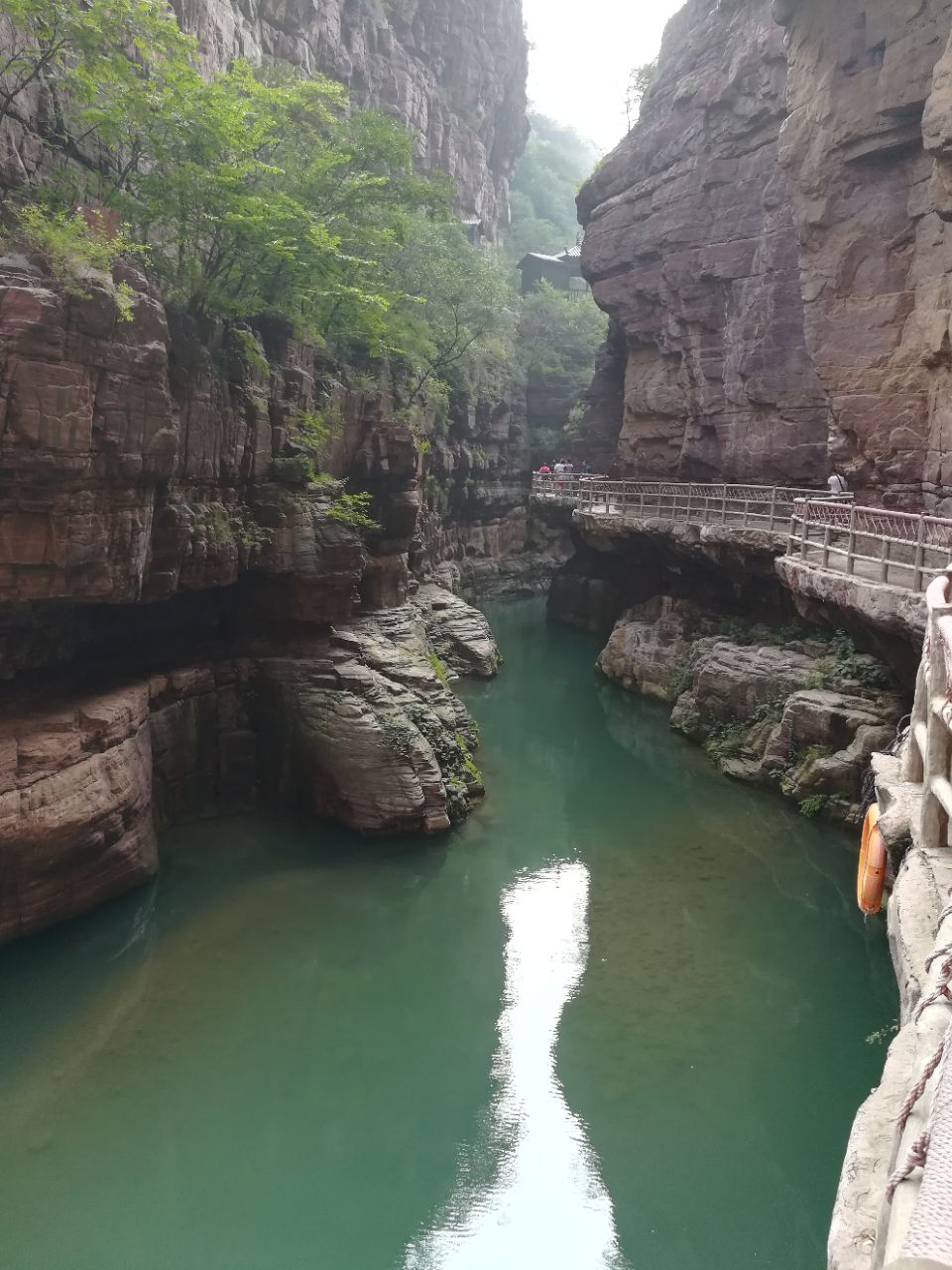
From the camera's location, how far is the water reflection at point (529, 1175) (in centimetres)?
691

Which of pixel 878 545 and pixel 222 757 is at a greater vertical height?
pixel 878 545

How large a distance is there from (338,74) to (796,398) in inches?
713

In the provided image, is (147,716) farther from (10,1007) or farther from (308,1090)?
(308,1090)

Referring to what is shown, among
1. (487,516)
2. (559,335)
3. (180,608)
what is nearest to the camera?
(180,608)

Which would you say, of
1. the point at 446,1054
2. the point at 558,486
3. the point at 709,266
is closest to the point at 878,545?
the point at 446,1054

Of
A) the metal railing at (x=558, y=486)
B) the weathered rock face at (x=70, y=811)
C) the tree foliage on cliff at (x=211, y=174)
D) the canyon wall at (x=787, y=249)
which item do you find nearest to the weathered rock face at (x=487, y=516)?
the metal railing at (x=558, y=486)

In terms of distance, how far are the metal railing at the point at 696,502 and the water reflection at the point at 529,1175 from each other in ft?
40.6

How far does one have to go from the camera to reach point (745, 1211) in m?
7.21

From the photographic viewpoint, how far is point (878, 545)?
564 inches

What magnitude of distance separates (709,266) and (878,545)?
13.9 meters

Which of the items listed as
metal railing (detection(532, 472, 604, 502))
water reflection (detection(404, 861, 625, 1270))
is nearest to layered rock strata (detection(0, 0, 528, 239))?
metal railing (detection(532, 472, 604, 502))

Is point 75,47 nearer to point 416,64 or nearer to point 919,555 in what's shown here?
point 919,555

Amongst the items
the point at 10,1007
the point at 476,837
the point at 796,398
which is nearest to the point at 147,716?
the point at 10,1007

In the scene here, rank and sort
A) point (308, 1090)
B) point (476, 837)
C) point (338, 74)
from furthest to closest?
point (338, 74) < point (476, 837) < point (308, 1090)
